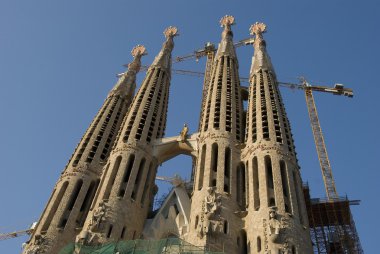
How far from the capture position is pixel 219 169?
3353 centimetres

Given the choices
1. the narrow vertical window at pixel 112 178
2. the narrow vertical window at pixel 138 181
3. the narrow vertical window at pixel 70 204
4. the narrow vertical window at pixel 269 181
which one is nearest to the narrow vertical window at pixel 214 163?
the narrow vertical window at pixel 269 181

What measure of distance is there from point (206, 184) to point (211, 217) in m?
3.62

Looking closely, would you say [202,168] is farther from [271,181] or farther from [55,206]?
[55,206]

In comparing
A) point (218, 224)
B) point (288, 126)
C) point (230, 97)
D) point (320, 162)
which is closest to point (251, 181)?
point (218, 224)

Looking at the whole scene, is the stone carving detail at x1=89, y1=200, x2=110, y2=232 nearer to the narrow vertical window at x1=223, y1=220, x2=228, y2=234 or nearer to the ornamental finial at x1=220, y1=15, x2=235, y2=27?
the narrow vertical window at x1=223, y1=220, x2=228, y2=234

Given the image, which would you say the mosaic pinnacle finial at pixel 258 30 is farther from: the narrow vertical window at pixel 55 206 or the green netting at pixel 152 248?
the green netting at pixel 152 248

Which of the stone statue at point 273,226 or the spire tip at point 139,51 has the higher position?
the spire tip at point 139,51

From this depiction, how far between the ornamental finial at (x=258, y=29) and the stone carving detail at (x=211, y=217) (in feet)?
91.3

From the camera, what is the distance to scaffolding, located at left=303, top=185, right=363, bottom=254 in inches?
1518

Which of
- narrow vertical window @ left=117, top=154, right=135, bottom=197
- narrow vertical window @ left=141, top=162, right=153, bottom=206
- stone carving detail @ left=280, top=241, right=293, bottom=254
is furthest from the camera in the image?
narrow vertical window @ left=141, top=162, right=153, bottom=206

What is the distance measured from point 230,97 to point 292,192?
13.7 metres

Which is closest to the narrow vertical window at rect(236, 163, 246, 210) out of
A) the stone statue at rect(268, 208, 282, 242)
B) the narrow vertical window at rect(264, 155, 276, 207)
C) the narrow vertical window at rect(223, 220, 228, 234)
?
the narrow vertical window at rect(264, 155, 276, 207)

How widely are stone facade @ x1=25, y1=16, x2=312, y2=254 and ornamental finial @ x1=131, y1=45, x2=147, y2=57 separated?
13688 millimetres

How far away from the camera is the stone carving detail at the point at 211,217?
92.7ft
